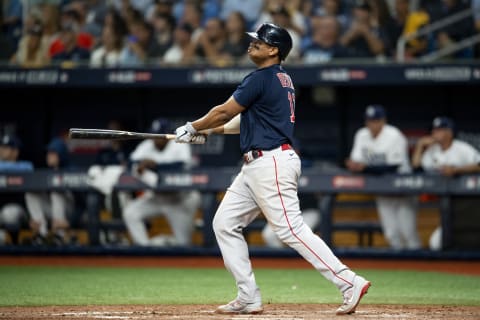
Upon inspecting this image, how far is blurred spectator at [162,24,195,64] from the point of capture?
1222 cm

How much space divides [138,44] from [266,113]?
7.08m

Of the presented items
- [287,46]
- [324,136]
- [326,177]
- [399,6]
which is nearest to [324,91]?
[324,136]

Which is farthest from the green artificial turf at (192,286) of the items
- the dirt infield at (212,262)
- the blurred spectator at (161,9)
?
the blurred spectator at (161,9)

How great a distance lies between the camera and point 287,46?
19.4 ft

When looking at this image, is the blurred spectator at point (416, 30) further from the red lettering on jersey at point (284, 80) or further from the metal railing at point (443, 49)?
the red lettering on jersey at point (284, 80)

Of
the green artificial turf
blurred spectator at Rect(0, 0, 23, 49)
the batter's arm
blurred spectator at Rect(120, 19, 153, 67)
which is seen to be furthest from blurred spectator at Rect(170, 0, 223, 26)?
the batter's arm

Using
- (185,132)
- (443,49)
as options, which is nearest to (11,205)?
(443,49)

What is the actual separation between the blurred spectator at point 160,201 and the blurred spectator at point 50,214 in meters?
0.76

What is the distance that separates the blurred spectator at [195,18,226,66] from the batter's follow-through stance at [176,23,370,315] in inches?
241

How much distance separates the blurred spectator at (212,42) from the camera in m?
12.0

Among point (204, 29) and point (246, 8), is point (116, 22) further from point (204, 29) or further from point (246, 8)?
point (246, 8)

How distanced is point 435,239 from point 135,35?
4.92 m

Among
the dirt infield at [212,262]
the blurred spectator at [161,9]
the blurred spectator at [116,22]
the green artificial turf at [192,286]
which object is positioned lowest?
the dirt infield at [212,262]

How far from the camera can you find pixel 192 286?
25.9 ft
